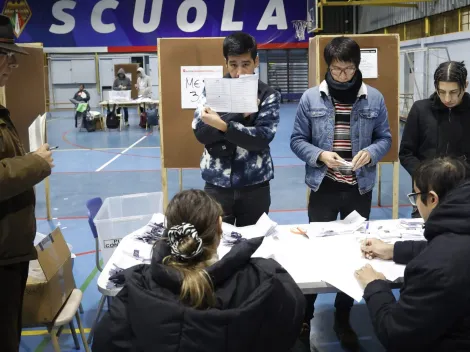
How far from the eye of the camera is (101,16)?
602 inches

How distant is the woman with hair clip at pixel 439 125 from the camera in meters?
3.05

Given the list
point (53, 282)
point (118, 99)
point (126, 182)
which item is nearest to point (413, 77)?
point (118, 99)

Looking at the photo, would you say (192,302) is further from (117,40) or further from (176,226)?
(117,40)

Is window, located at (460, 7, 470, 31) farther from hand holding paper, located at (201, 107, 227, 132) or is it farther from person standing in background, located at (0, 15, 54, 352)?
person standing in background, located at (0, 15, 54, 352)

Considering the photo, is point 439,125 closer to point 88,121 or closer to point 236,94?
point 236,94

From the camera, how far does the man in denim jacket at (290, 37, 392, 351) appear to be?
2873 millimetres

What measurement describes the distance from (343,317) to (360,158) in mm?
1027

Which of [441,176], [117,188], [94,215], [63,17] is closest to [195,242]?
[441,176]

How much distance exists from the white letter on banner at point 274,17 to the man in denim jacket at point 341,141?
13.1m

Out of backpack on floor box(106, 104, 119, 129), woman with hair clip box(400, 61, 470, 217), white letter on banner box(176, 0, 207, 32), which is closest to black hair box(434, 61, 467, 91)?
woman with hair clip box(400, 61, 470, 217)

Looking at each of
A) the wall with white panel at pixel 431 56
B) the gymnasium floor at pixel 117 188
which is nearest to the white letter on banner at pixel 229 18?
the gymnasium floor at pixel 117 188

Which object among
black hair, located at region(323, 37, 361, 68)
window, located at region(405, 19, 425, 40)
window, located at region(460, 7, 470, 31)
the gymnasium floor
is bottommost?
the gymnasium floor

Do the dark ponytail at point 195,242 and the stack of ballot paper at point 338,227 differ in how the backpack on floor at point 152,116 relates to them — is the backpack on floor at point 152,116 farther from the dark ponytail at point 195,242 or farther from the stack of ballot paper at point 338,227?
the dark ponytail at point 195,242

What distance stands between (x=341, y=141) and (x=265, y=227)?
2.30ft
